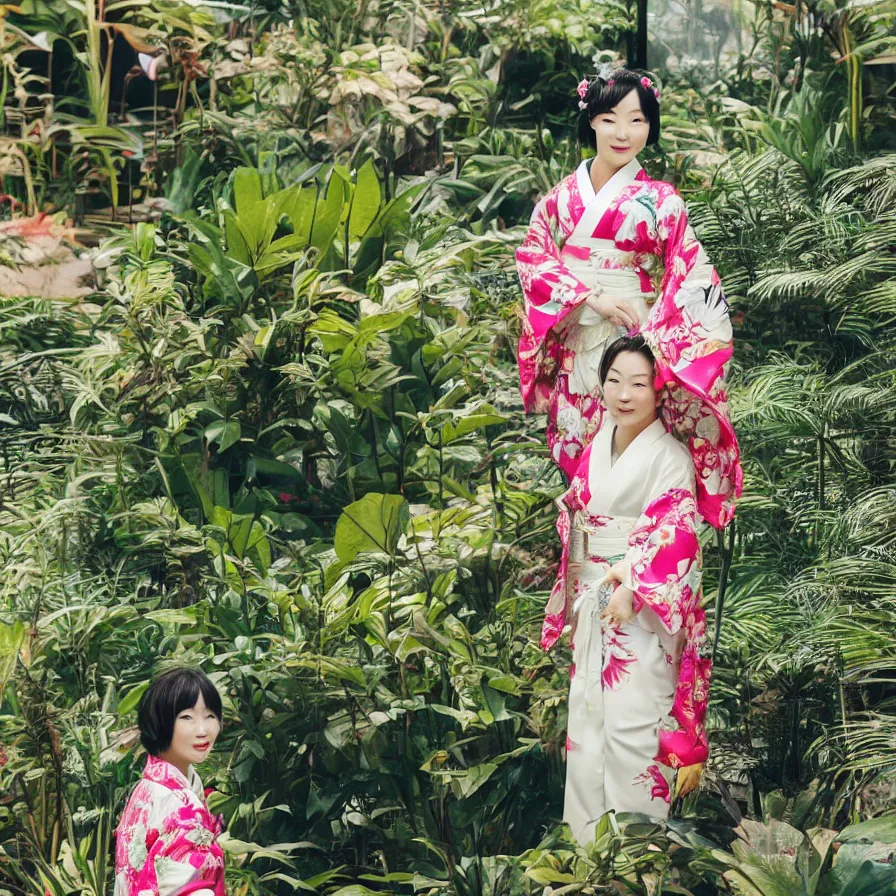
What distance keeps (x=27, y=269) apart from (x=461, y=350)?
2.57 metres

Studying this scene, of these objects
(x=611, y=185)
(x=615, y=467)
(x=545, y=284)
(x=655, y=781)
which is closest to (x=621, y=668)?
(x=655, y=781)

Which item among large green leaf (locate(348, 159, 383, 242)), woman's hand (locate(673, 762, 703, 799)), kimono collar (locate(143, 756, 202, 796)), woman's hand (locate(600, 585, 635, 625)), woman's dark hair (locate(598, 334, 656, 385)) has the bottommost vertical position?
woman's hand (locate(673, 762, 703, 799))

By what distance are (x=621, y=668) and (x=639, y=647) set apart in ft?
0.22

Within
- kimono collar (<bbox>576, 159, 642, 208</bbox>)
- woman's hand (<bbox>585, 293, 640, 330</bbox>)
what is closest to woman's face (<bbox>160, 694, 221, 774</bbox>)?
woman's hand (<bbox>585, 293, 640, 330</bbox>)

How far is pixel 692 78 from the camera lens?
691cm

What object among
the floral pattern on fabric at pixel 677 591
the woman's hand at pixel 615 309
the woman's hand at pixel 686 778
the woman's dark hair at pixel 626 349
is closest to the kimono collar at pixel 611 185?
the woman's hand at pixel 615 309

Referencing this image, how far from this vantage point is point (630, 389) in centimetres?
376

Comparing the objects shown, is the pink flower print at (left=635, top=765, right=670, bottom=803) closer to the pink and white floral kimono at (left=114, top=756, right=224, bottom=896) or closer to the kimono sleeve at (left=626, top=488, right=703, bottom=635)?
the kimono sleeve at (left=626, top=488, right=703, bottom=635)

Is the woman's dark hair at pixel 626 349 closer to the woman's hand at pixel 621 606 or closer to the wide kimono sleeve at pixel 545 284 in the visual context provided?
the wide kimono sleeve at pixel 545 284

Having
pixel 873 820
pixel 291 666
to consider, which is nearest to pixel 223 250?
pixel 291 666

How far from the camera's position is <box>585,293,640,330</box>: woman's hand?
4.18 meters

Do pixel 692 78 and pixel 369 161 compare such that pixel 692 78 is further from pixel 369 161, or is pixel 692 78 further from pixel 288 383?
pixel 288 383

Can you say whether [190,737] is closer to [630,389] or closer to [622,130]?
[630,389]

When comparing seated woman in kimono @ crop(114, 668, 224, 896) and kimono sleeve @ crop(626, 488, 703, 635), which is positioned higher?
kimono sleeve @ crop(626, 488, 703, 635)
